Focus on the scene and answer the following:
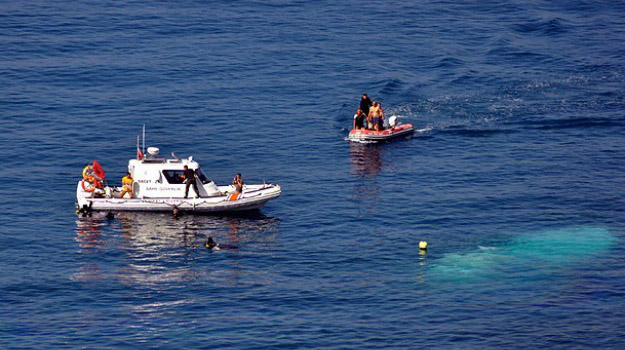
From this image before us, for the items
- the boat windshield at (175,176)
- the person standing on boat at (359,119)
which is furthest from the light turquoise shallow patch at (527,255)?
the person standing on boat at (359,119)

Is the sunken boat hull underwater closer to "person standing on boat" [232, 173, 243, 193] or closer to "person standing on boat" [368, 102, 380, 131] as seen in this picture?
"person standing on boat" [232, 173, 243, 193]

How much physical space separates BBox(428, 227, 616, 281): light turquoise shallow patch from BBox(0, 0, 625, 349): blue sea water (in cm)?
18

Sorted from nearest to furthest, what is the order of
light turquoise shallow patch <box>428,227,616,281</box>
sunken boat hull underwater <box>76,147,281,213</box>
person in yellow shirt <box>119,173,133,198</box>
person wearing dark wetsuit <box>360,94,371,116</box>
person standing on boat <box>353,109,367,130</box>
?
light turquoise shallow patch <box>428,227,616,281</box>, sunken boat hull underwater <box>76,147,281,213</box>, person in yellow shirt <box>119,173,133,198</box>, person standing on boat <box>353,109,367,130</box>, person wearing dark wetsuit <box>360,94,371,116</box>

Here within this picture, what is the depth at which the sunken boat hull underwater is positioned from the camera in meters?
69.5

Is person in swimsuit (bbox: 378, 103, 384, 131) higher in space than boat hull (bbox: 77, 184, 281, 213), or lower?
higher

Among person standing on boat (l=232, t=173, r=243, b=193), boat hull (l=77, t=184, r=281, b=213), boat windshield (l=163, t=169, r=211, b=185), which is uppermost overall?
boat windshield (l=163, t=169, r=211, b=185)

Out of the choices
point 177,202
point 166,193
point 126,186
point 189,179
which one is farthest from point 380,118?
point 126,186

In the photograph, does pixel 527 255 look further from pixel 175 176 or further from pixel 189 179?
pixel 175 176

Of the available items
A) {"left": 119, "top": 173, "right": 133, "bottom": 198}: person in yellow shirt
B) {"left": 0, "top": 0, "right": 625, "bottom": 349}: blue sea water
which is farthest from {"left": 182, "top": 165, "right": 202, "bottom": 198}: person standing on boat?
{"left": 119, "top": 173, "right": 133, "bottom": 198}: person in yellow shirt

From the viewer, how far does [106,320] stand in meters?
55.5

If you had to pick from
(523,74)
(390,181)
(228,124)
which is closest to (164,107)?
(228,124)

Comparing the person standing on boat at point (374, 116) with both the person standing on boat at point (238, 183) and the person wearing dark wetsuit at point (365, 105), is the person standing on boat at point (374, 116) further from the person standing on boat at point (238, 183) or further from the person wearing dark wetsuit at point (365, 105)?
the person standing on boat at point (238, 183)

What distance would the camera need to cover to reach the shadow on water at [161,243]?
6131cm

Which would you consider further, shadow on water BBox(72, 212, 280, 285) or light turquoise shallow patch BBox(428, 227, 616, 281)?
light turquoise shallow patch BBox(428, 227, 616, 281)
